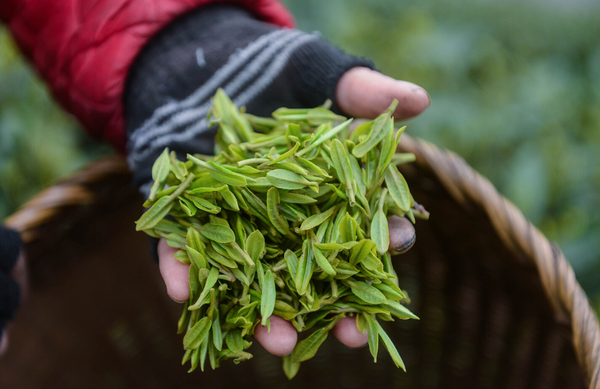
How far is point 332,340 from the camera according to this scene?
922 millimetres

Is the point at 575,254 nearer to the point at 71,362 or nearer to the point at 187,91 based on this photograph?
the point at 187,91

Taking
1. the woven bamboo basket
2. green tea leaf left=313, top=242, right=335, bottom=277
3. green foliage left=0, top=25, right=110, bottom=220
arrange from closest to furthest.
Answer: green tea leaf left=313, top=242, right=335, bottom=277
the woven bamboo basket
green foliage left=0, top=25, right=110, bottom=220

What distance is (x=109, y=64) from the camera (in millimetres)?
742

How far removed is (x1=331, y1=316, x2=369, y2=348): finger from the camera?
55cm

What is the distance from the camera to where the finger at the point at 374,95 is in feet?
1.89

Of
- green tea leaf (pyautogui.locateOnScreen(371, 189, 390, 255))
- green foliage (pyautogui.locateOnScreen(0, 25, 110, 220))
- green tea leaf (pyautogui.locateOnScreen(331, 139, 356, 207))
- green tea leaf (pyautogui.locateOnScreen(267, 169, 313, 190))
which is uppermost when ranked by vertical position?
green tea leaf (pyautogui.locateOnScreen(331, 139, 356, 207))

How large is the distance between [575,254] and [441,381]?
1.26ft

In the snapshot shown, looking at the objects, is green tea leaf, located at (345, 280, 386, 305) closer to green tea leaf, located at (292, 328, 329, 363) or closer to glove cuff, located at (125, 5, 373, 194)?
green tea leaf, located at (292, 328, 329, 363)

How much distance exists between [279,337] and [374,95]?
1.01ft

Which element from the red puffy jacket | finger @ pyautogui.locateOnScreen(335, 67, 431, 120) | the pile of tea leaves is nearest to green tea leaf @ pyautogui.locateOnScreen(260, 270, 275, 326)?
the pile of tea leaves

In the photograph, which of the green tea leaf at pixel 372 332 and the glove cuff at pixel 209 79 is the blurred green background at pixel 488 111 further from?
the green tea leaf at pixel 372 332

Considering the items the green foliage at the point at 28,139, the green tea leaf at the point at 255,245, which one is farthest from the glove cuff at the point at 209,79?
the green foliage at the point at 28,139

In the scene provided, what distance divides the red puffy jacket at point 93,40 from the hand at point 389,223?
296mm

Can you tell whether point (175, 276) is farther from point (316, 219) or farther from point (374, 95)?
point (374, 95)
